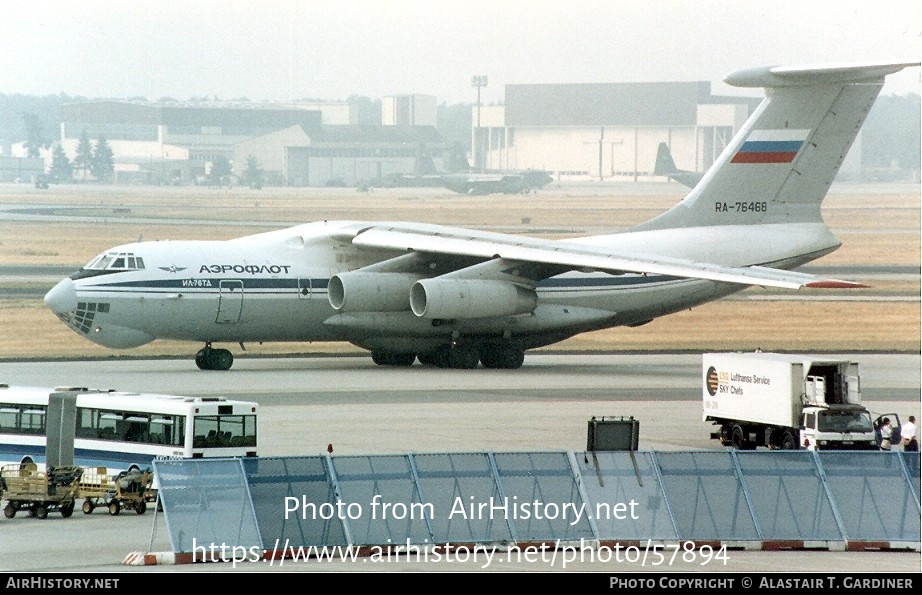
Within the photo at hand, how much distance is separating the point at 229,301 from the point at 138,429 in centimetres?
1481

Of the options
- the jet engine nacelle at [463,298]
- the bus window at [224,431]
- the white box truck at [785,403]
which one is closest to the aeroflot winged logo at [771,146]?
the jet engine nacelle at [463,298]

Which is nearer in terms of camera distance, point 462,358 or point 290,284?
point 290,284

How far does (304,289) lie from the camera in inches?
1535

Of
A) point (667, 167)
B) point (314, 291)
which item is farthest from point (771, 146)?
point (667, 167)

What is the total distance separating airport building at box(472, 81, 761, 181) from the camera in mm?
65875

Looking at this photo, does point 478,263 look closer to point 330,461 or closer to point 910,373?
point 910,373

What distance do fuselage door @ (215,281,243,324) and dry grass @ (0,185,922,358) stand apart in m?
7.53

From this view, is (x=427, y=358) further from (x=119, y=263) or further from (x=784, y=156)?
(x=784, y=156)

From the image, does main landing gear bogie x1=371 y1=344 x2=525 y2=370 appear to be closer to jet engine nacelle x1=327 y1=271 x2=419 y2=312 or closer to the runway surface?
the runway surface

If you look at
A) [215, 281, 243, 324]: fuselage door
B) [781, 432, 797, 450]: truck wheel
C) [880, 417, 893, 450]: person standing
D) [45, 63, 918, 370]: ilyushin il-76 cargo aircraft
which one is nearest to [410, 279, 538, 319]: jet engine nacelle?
[45, 63, 918, 370]: ilyushin il-76 cargo aircraft

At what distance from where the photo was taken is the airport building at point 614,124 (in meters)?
65.9

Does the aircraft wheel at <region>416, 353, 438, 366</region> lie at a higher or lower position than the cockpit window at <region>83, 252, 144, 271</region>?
lower

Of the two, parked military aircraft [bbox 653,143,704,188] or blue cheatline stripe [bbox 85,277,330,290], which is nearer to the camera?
blue cheatline stripe [bbox 85,277,330,290]

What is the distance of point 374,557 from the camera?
1811 centimetres
